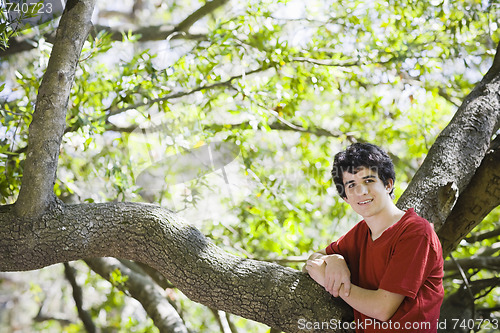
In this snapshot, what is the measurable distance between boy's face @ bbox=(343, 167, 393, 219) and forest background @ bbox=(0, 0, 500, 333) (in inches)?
29.8

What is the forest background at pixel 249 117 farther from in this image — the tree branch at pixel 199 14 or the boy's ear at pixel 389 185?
the boy's ear at pixel 389 185

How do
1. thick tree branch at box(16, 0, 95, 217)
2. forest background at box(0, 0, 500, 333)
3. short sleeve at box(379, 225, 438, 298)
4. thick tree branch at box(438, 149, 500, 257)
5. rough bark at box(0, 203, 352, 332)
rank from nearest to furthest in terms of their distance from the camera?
short sleeve at box(379, 225, 438, 298)
rough bark at box(0, 203, 352, 332)
thick tree branch at box(16, 0, 95, 217)
thick tree branch at box(438, 149, 500, 257)
forest background at box(0, 0, 500, 333)

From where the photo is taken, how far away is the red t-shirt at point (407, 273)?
1.76m

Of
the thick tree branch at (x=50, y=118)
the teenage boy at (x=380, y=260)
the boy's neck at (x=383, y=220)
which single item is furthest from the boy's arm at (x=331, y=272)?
the thick tree branch at (x=50, y=118)

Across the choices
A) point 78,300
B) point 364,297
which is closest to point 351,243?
point 364,297

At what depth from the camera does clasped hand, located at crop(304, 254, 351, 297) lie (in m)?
1.95

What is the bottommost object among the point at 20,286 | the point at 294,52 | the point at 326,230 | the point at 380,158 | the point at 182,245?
the point at 182,245

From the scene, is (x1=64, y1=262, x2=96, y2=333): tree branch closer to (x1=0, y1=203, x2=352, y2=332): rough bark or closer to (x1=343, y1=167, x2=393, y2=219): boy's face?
(x1=0, y1=203, x2=352, y2=332): rough bark

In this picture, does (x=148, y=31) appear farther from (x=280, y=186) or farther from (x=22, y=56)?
(x=280, y=186)

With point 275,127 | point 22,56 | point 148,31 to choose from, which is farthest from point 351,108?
point 22,56

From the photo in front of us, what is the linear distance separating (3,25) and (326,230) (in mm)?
3502

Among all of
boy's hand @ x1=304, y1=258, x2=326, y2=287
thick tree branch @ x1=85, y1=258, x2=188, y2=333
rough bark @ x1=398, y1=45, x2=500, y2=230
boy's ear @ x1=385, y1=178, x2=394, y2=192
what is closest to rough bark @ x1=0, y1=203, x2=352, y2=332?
boy's hand @ x1=304, y1=258, x2=326, y2=287

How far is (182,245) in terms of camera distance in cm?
211

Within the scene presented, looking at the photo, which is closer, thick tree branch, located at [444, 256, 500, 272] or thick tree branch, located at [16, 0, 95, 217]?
thick tree branch, located at [16, 0, 95, 217]
